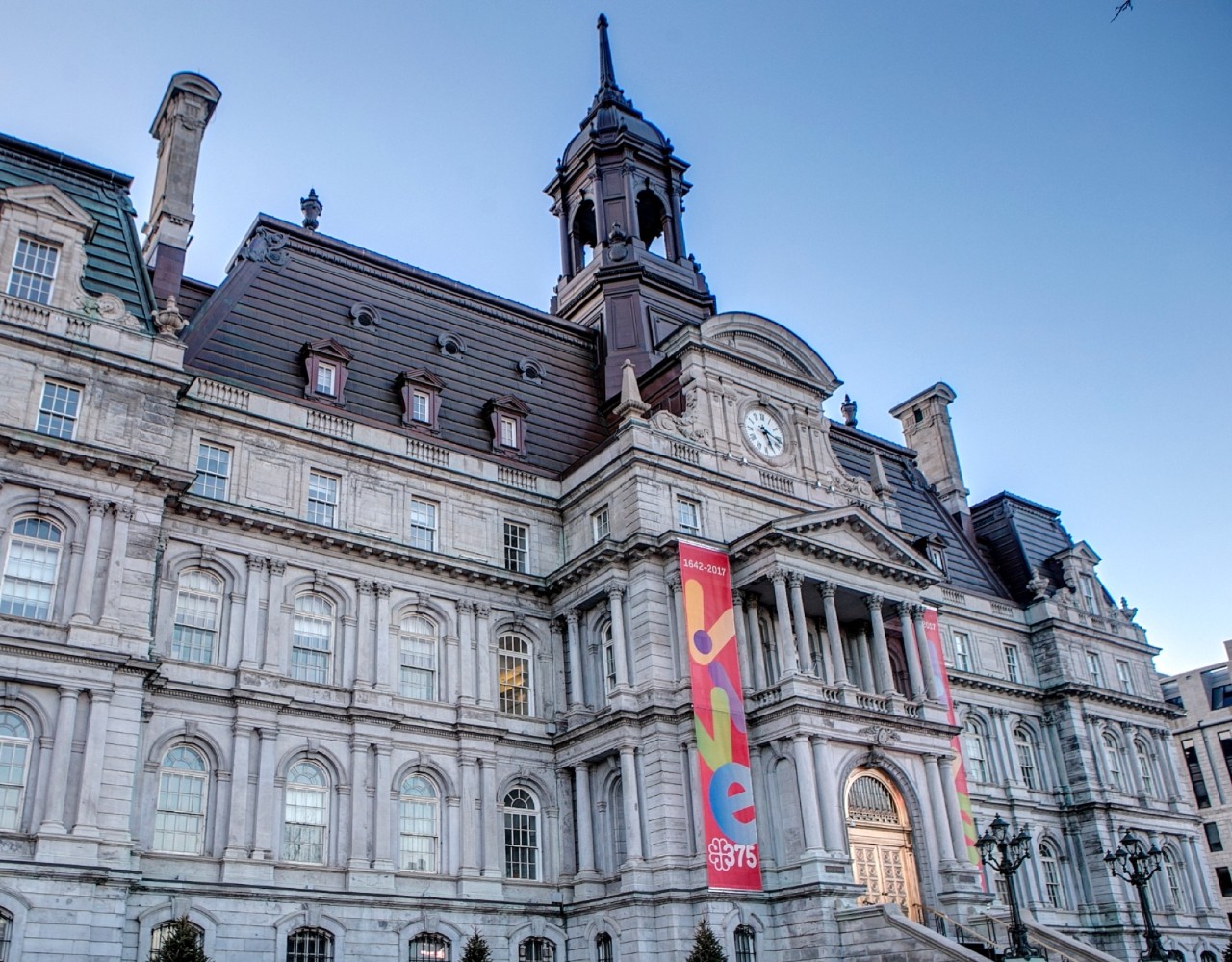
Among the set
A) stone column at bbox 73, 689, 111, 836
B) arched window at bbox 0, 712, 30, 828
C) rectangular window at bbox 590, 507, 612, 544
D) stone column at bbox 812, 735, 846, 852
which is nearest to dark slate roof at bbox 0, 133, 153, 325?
stone column at bbox 73, 689, 111, 836

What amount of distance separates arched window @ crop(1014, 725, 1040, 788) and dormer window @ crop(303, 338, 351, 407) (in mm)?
31101

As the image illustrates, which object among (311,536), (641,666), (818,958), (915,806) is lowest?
(818,958)

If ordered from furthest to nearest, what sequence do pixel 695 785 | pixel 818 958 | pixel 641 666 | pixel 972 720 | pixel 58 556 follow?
pixel 972 720, pixel 641 666, pixel 695 785, pixel 818 958, pixel 58 556

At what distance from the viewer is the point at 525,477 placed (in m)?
40.5

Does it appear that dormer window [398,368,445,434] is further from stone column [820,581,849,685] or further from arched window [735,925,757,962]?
arched window [735,925,757,962]

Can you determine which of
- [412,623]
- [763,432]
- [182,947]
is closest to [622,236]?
[763,432]

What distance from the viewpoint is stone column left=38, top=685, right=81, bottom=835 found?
86.1 feet

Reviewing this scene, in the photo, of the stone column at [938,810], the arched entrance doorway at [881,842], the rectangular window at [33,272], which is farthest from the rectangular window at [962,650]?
the rectangular window at [33,272]

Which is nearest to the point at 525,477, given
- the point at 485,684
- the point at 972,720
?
the point at 485,684

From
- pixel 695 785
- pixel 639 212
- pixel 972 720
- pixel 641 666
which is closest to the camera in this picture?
pixel 695 785

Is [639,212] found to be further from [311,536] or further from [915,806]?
[915,806]

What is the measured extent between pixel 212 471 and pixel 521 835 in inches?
542

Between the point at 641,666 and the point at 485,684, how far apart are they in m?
4.86

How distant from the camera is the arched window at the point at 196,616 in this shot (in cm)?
3209
